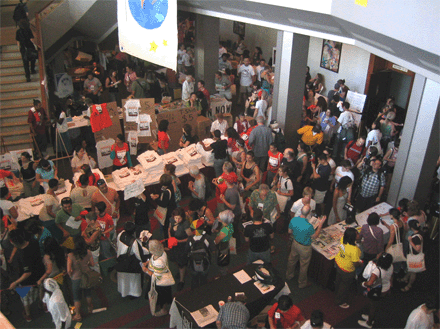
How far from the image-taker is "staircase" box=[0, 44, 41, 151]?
397 inches

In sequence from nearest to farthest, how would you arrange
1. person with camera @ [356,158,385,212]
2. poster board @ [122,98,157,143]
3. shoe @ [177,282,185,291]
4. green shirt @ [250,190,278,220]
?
shoe @ [177,282,185,291], green shirt @ [250,190,278,220], person with camera @ [356,158,385,212], poster board @ [122,98,157,143]

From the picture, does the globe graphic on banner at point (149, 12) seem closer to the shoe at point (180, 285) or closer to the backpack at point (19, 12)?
the shoe at point (180, 285)

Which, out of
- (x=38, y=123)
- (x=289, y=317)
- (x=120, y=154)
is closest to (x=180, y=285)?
(x=289, y=317)

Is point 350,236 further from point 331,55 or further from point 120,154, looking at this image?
point 331,55

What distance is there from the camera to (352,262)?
5.52 m

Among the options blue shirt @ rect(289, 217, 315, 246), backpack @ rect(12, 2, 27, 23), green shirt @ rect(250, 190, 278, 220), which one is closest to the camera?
blue shirt @ rect(289, 217, 315, 246)

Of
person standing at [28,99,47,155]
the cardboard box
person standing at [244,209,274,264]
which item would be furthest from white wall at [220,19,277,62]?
person standing at [244,209,274,264]

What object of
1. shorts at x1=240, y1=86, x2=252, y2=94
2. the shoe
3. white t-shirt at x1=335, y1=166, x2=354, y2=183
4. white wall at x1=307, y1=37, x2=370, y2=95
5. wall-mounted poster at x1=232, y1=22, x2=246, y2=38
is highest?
wall-mounted poster at x1=232, y1=22, x2=246, y2=38

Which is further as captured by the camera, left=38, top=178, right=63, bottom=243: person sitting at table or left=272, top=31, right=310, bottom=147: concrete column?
left=272, top=31, right=310, bottom=147: concrete column

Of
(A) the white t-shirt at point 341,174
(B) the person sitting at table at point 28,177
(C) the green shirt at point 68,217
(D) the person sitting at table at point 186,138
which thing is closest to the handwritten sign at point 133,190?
(C) the green shirt at point 68,217

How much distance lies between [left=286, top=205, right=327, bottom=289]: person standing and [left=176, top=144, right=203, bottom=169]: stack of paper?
2916 mm

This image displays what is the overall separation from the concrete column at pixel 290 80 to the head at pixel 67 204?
17.1ft

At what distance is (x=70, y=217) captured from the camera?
605 centimetres

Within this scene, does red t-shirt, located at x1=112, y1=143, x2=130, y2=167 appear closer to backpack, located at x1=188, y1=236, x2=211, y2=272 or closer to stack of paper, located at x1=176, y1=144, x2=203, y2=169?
stack of paper, located at x1=176, y1=144, x2=203, y2=169
